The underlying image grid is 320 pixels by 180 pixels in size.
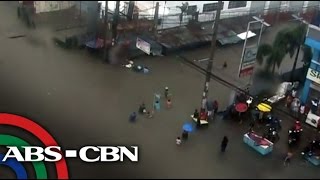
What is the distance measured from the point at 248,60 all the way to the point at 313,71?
4141mm

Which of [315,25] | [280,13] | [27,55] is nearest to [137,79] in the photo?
[27,55]

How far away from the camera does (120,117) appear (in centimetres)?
2619

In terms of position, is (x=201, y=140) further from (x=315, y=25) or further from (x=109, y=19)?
(x=109, y=19)

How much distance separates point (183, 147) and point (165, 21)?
16223 millimetres

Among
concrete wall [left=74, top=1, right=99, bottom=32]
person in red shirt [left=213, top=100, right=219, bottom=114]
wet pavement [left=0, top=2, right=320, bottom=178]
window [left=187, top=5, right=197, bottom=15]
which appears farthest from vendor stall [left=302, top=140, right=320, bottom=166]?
concrete wall [left=74, top=1, right=99, bottom=32]

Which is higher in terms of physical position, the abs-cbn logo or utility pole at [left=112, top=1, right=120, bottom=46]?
utility pole at [left=112, top=1, right=120, bottom=46]

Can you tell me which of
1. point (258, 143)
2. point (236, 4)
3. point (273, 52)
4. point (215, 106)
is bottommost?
point (258, 143)

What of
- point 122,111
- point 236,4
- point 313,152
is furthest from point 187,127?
point 236,4

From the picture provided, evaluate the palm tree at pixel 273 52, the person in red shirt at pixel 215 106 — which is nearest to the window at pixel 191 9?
the palm tree at pixel 273 52

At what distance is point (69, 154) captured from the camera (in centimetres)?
2089

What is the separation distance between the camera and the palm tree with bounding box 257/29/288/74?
2986 cm

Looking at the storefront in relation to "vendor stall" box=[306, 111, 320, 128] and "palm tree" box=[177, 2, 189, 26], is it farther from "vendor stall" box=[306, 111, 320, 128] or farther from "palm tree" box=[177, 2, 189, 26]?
"palm tree" box=[177, 2, 189, 26]

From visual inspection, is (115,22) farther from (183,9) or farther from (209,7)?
(209,7)

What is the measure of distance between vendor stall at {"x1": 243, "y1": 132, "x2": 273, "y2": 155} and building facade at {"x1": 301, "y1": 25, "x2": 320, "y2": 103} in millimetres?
6244
